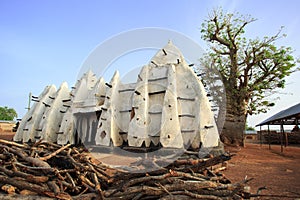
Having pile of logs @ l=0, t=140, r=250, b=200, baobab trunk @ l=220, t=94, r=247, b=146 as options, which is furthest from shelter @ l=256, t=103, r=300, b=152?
pile of logs @ l=0, t=140, r=250, b=200

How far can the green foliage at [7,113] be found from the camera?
6419 cm

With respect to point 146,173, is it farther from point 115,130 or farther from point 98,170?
point 115,130

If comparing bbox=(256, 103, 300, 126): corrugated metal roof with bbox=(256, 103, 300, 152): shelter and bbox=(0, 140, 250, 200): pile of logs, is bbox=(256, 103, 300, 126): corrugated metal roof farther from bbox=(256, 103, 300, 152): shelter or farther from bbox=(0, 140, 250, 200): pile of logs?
bbox=(0, 140, 250, 200): pile of logs

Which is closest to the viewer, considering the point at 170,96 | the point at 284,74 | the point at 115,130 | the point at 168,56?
the point at 170,96

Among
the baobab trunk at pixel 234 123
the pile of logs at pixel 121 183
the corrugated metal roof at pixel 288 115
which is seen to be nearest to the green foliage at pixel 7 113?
the baobab trunk at pixel 234 123

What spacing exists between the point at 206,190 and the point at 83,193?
1765mm

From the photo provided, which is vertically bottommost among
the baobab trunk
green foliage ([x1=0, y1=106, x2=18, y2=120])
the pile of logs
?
the pile of logs

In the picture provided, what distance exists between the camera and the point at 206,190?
303 centimetres

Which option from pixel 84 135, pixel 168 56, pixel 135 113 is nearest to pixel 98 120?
pixel 84 135

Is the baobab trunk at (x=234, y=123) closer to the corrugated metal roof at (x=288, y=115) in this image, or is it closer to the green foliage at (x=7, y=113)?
the corrugated metal roof at (x=288, y=115)

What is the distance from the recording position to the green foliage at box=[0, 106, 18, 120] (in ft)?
211

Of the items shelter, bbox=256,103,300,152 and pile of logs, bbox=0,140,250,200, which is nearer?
pile of logs, bbox=0,140,250,200

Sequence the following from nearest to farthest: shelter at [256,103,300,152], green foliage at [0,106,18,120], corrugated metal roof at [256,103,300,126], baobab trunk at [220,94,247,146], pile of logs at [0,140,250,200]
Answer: pile of logs at [0,140,250,200] < corrugated metal roof at [256,103,300,126] < shelter at [256,103,300,152] < baobab trunk at [220,94,247,146] < green foliage at [0,106,18,120]

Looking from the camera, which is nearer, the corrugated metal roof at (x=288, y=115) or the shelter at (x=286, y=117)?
the corrugated metal roof at (x=288, y=115)
